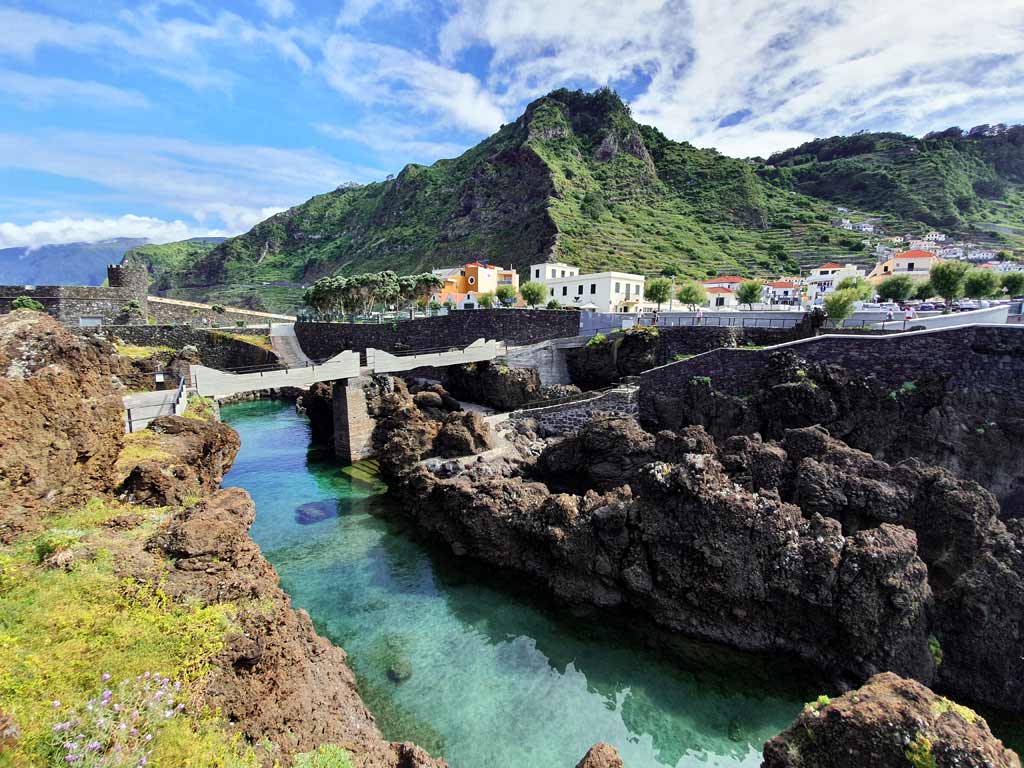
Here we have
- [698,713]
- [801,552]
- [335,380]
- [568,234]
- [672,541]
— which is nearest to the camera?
[698,713]

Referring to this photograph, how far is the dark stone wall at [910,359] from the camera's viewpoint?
14836 mm

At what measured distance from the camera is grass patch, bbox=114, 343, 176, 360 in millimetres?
29750

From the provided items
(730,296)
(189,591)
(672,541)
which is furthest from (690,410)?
(730,296)

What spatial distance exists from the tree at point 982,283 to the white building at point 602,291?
23047 millimetres

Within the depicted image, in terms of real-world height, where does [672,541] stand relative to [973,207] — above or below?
below

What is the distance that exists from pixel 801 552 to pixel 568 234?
230ft

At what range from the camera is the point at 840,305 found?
21.5m

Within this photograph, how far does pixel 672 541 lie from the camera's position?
11.3 meters

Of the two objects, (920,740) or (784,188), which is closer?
(920,740)

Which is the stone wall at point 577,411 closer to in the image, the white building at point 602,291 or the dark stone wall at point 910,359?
the dark stone wall at point 910,359

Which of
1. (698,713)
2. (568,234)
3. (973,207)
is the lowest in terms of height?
(698,713)

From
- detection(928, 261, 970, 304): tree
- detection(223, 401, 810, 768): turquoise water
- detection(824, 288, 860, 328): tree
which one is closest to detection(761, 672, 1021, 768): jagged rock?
detection(223, 401, 810, 768): turquoise water

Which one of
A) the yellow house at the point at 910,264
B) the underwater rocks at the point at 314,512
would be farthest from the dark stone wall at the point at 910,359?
the yellow house at the point at 910,264

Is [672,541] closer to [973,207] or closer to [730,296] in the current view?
[730,296]
